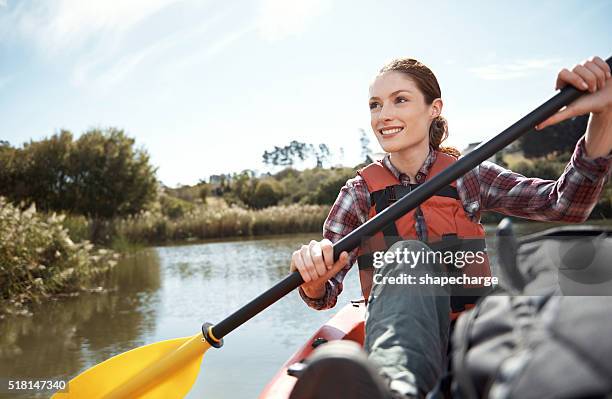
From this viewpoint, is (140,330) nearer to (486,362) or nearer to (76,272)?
(76,272)

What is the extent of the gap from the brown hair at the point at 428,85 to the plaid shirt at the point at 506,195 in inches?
4.0

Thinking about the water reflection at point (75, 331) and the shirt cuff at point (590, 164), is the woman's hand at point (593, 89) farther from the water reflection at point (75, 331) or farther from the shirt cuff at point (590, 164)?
the water reflection at point (75, 331)

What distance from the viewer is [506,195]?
5.51ft

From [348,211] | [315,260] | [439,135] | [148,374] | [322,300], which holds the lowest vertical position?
[148,374]

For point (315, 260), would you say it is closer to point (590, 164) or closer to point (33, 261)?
point (590, 164)

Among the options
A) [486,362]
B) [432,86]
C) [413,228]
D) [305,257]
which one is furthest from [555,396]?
[432,86]

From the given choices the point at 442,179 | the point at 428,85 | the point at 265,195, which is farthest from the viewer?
the point at 265,195

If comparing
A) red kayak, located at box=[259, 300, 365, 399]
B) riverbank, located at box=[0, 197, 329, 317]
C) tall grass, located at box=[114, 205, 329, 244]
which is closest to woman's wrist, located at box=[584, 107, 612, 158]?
red kayak, located at box=[259, 300, 365, 399]

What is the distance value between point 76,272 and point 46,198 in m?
6.21

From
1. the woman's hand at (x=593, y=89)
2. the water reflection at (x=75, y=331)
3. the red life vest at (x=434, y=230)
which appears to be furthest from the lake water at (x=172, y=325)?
the woman's hand at (x=593, y=89)

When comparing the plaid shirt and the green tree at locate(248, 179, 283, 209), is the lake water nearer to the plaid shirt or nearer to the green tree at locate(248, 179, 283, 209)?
the plaid shirt

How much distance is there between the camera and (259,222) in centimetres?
1198

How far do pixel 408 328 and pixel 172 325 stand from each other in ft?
10.5

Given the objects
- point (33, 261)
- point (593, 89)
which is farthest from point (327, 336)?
point (33, 261)
